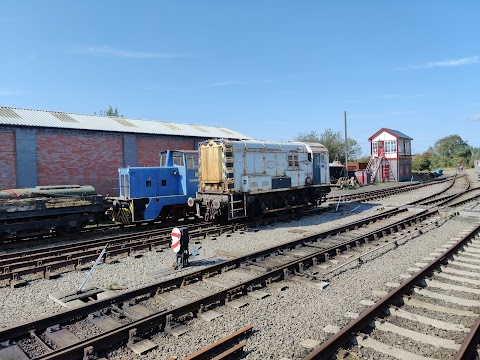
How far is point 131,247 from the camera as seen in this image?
10664mm

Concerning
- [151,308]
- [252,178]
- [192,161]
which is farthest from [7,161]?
[151,308]

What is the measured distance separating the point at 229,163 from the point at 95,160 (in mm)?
11238

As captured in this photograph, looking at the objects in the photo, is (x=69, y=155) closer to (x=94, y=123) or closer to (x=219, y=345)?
(x=94, y=123)

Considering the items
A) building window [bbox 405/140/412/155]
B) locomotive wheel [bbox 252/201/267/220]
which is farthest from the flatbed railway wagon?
building window [bbox 405/140/412/155]

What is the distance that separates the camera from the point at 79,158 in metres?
21.3

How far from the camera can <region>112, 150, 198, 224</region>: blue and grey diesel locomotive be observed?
14.9 metres

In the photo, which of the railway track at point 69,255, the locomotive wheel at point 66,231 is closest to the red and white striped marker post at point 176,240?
the railway track at point 69,255

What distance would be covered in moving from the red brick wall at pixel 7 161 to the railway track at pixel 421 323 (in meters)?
18.9

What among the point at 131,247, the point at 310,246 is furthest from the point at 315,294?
the point at 131,247

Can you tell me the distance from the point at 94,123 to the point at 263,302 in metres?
20.5

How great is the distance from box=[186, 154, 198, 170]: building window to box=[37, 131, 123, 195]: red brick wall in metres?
8.34

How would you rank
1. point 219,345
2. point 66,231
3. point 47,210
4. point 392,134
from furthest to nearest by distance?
point 392,134
point 66,231
point 47,210
point 219,345

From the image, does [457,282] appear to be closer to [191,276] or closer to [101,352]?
[191,276]

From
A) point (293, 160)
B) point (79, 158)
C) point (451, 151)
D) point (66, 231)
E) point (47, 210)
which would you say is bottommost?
point (66, 231)
